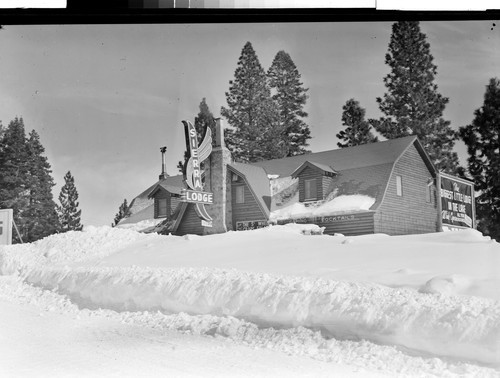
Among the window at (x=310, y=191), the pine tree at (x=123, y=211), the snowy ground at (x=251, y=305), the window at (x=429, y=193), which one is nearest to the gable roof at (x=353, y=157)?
the window at (x=310, y=191)

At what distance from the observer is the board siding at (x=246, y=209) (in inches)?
118

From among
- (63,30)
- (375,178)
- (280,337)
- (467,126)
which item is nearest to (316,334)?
(280,337)

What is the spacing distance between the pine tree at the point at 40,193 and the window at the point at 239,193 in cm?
96

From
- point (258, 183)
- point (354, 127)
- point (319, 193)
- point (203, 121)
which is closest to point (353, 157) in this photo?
point (354, 127)

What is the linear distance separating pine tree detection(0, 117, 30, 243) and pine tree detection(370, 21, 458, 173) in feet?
6.02

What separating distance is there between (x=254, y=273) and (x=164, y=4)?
1357mm

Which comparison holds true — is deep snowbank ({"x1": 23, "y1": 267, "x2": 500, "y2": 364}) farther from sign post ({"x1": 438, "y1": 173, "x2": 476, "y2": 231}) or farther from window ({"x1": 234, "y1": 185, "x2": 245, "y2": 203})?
sign post ({"x1": 438, "y1": 173, "x2": 476, "y2": 231})

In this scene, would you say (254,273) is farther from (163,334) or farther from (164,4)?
(164,4)

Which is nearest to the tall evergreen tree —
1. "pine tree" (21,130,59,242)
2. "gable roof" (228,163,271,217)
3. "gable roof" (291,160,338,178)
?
"gable roof" (228,163,271,217)

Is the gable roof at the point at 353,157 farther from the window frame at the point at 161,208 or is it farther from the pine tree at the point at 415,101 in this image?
the window frame at the point at 161,208

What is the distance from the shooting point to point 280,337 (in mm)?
2535

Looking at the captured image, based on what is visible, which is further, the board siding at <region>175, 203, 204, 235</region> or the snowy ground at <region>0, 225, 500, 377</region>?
the board siding at <region>175, 203, 204, 235</region>

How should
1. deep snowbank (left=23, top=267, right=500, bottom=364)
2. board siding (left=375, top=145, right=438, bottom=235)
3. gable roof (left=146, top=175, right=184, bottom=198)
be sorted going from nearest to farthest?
deep snowbank (left=23, top=267, right=500, bottom=364) → board siding (left=375, top=145, right=438, bottom=235) → gable roof (left=146, top=175, right=184, bottom=198)

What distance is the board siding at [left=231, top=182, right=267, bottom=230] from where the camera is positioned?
2994 millimetres
